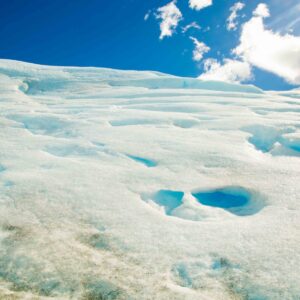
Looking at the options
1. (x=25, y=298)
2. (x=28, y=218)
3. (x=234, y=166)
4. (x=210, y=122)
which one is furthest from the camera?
(x=210, y=122)

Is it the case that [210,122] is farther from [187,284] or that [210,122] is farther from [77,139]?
[187,284]

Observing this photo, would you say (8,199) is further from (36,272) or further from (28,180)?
(36,272)

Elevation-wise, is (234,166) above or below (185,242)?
above

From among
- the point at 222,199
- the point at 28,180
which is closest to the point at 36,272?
the point at 28,180

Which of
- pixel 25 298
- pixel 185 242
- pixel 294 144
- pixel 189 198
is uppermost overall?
pixel 294 144

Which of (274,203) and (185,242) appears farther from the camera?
(274,203)

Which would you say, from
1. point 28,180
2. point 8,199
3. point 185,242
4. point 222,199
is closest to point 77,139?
point 28,180

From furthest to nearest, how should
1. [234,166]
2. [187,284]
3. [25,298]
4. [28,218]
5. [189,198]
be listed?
[234,166], [189,198], [28,218], [187,284], [25,298]
